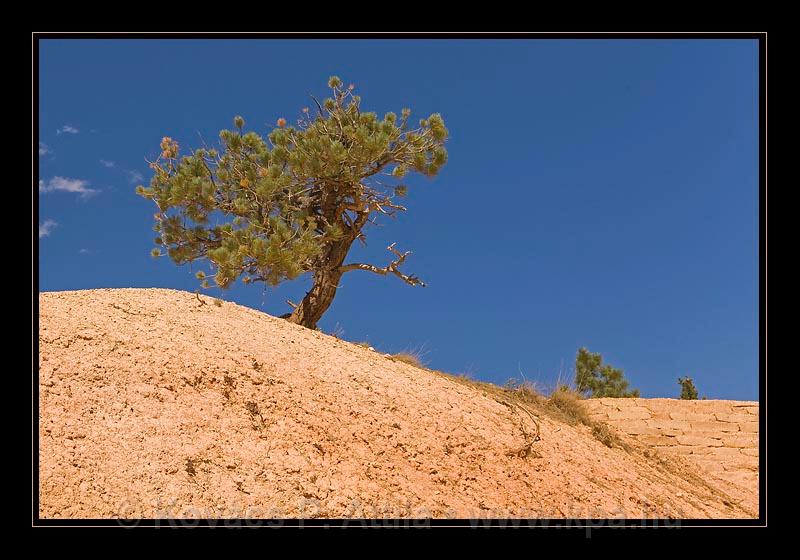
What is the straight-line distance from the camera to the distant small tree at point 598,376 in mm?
14492

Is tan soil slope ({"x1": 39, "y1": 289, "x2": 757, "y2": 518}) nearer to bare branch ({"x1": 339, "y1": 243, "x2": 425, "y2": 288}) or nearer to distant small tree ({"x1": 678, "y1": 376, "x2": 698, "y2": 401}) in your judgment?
bare branch ({"x1": 339, "y1": 243, "x2": 425, "y2": 288})

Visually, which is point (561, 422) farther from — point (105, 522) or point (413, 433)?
point (105, 522)

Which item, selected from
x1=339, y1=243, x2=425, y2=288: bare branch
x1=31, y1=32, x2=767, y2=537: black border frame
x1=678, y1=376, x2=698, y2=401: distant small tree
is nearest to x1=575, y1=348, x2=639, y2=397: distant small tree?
x1=678, y1=376, x2=698, y2=401: distant small tree

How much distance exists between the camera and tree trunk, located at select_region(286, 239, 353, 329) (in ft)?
33.1

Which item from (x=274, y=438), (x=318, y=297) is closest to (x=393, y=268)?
(x=318, y=297)

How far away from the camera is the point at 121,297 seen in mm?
7340

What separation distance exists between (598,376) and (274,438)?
11847 millimetres

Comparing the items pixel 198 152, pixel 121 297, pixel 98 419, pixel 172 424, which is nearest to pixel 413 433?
pixel 172 424

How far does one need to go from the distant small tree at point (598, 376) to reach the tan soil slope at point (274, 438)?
7267 mm

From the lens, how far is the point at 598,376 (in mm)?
15633
